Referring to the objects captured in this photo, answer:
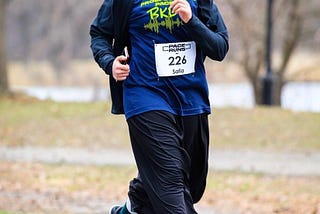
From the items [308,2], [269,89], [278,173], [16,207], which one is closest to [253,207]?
[16,207]

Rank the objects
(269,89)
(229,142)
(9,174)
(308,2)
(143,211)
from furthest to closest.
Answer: (308,2) < (269,89) < (229,142) < (9,174) < (143,211)

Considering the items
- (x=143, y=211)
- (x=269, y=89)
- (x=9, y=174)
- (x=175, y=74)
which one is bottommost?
(x=269, y=89)

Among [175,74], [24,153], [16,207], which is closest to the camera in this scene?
[175,74]

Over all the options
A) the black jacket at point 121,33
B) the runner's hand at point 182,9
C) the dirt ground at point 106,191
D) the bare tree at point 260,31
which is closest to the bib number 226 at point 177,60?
the black jacket at point 121,33

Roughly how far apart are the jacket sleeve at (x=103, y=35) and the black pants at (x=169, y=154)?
424 millimetres

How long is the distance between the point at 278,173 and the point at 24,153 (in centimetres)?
396

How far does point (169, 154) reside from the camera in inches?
192

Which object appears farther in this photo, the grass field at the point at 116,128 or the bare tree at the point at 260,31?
the bare tree at the point at 260,31

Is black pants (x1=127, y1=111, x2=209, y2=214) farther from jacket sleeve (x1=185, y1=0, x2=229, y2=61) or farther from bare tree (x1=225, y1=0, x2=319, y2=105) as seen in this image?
bare tree (x1=225, y1=0, x2=319, y2=105)

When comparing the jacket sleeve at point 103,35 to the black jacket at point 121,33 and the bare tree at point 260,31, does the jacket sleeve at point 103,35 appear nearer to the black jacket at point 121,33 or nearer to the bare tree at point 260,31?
the black jacket at point 121,33

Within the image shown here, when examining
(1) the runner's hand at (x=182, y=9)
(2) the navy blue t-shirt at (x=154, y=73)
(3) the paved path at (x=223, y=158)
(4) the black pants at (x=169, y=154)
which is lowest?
(3) the paved path at (x=223, y=158)

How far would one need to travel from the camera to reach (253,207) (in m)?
8.17

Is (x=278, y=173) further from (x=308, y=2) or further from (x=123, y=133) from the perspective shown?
(x=308, y=2)

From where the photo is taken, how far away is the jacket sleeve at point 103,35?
512 cm
